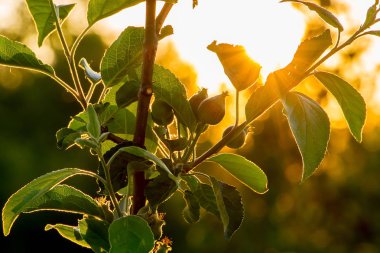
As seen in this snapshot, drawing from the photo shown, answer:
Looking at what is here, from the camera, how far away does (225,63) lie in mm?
1164

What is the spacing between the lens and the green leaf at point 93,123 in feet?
3.65

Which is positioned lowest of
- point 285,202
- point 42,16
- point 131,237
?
point 285,202

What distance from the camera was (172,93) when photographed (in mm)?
1222

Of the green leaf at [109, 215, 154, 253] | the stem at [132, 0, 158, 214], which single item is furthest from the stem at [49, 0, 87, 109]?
the green leaf at [109, 215, 154, 253]

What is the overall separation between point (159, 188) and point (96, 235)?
0.15 m

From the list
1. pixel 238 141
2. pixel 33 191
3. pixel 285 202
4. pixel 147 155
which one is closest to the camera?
pixel 147 155

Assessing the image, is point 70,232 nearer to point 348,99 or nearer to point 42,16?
point 42,16

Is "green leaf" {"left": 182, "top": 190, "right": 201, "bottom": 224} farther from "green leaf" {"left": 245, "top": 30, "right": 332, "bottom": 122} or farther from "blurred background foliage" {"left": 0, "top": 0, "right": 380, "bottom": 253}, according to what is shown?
"blurred background foliage" {"left": 0, "top": 0, "right": 380, "bottom": 253}

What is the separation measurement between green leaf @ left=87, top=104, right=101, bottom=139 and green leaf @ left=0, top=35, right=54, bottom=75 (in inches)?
7.4

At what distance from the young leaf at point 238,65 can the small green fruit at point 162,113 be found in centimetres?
11

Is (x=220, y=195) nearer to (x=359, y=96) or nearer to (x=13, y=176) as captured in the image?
(x=359, y=96)

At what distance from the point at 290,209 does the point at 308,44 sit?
23243mm

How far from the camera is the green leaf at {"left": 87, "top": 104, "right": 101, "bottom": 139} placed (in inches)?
43.8

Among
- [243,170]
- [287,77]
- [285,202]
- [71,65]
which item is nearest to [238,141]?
[243,170]
